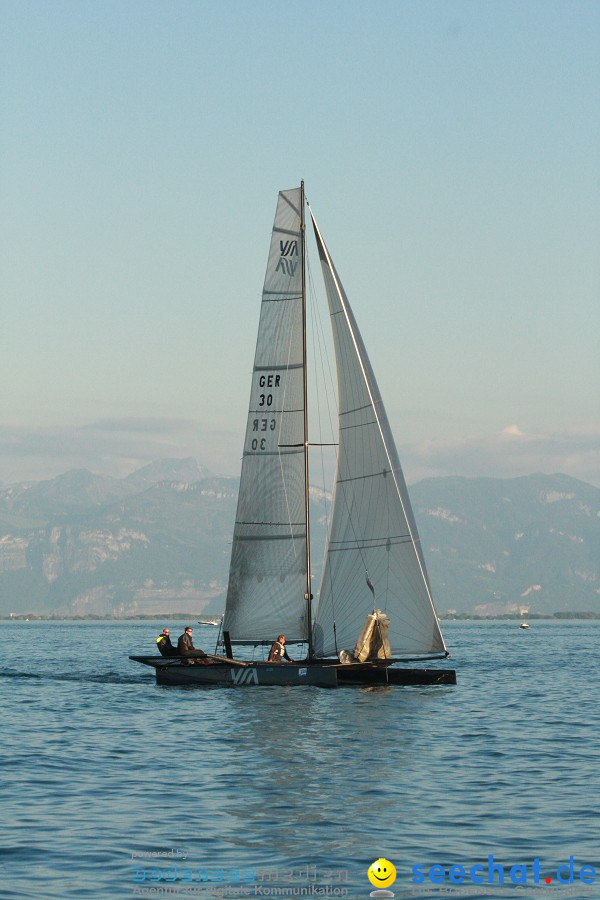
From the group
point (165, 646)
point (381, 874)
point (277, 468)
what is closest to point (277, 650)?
point (165, 646)

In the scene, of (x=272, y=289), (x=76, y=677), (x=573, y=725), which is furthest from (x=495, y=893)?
(x=76, y=677)

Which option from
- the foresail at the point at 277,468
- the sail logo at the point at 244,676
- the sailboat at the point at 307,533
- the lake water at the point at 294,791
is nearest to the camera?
the lake water at the point at 294,791

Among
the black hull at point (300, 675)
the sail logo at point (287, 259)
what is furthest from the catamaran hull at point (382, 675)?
the sail logo at point (287, 259)

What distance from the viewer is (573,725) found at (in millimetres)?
34844

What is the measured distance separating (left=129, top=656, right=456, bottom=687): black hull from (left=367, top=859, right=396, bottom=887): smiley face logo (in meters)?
23.8

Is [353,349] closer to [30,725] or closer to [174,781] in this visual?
[30,725]

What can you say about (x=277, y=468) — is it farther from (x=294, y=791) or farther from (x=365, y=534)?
(x=294, y=791)

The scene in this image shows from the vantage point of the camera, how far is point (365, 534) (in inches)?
1688

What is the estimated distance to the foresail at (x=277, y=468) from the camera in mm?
44188

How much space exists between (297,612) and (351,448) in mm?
6141

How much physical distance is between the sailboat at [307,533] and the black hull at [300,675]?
0.16ft

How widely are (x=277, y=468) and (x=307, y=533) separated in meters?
2.53

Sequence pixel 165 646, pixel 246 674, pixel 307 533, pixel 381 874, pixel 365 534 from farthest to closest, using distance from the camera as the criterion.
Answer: pixel 165 646, pixel 307 533, pixel 365 534, pixel 246 674, pixel 381 874

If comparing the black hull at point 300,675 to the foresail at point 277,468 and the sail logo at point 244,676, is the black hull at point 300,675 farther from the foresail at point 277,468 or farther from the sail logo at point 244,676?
the foresail at point 277,468
